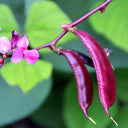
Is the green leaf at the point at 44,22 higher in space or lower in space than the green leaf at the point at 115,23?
higher

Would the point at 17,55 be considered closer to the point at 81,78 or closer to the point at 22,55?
the point at 22,55

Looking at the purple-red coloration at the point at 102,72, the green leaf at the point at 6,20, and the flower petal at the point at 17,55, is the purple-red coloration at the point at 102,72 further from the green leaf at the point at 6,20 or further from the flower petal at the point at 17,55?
the green leaf at the point at 6,20

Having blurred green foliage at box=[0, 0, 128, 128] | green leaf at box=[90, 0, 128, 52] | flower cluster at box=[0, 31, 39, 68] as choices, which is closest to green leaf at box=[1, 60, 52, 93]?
blurred green foliage at box=[0, 0, 128, 128]

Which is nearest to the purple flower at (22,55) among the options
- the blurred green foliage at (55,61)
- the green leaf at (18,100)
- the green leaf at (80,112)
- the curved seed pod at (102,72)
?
the curved seed pod at (102,72)

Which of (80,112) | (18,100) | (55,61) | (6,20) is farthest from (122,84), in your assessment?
(6,20)

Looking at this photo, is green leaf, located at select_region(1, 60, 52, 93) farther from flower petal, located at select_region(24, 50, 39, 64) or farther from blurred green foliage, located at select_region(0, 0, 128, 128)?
flower petal, located at select_region(24, 50, 39, 64)

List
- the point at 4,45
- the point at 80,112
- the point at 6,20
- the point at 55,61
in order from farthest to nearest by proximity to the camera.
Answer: the point at 80,112, the point at 55,61, the point at 6,20, the point at 4,45

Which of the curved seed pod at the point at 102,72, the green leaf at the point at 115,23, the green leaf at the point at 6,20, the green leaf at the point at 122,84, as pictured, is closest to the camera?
the curved seed pod at the point at 102,72
